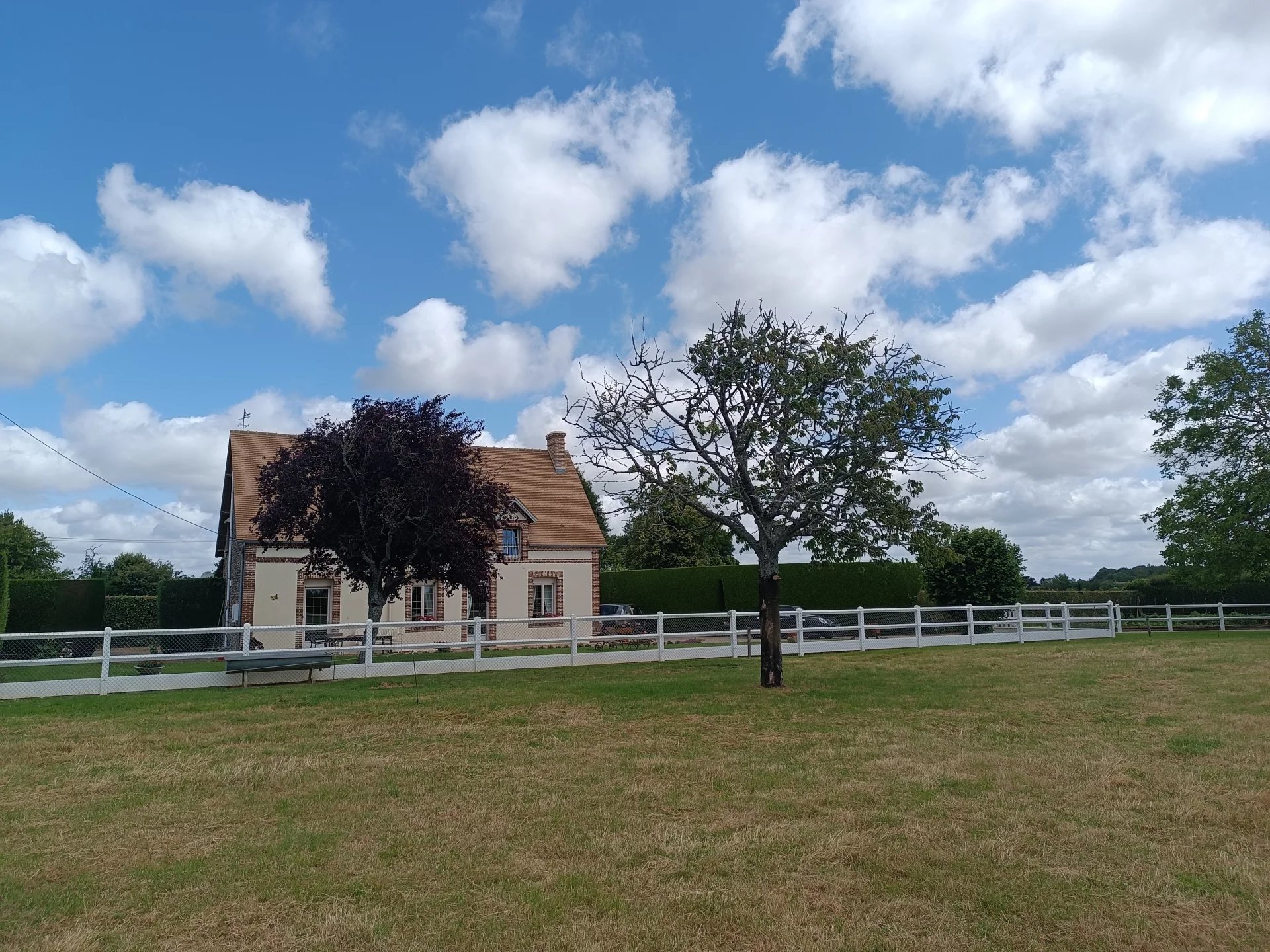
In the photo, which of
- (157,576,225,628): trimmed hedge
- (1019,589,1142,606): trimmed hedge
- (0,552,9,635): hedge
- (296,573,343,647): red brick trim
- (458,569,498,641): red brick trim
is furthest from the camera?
(1019,589,1142,606): trimmed hedge

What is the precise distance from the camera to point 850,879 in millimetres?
5297

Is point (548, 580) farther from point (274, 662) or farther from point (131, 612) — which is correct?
point (131, 612)

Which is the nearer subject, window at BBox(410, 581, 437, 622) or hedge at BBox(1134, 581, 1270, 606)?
window at BBox(410, 581, 437, 622)

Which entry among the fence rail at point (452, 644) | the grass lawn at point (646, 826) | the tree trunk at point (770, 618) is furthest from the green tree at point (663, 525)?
the fence rail at point (452, 644)

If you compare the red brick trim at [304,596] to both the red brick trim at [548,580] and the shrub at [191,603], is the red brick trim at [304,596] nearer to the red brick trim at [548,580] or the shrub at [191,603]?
the red brick trim at [548,580]

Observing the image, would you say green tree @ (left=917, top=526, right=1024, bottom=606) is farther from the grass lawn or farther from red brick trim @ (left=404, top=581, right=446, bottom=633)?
the grass lawn

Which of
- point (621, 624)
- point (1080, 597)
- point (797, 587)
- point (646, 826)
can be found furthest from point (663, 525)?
point (1080, 597)

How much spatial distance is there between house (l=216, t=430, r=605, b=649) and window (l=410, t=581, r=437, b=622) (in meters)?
0.02

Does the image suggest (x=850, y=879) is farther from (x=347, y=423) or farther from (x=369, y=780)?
(x=347, y=423)

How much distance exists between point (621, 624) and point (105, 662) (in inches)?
682

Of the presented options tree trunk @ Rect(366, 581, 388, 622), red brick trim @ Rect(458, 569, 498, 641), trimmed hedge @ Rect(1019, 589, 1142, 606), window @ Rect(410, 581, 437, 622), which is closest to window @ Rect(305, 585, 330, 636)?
window @ Rect(410, 581, 437, 622)

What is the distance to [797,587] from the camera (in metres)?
35.3

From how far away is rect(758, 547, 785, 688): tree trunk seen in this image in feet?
47.8

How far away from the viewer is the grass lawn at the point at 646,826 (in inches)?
185
